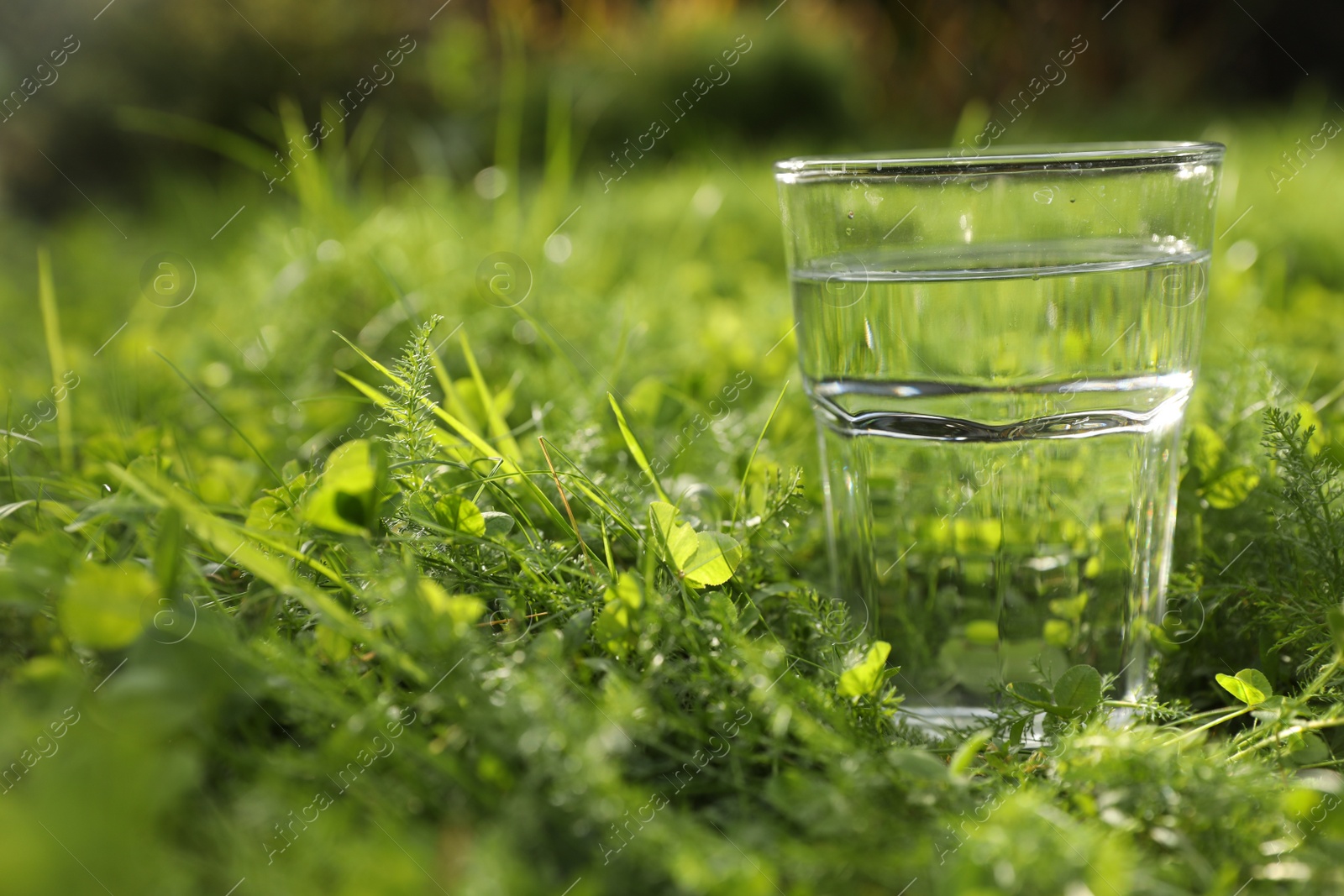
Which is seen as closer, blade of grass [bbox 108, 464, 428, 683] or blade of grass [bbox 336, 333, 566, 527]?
blade of grass [bbox 108, 464, 428, 683]

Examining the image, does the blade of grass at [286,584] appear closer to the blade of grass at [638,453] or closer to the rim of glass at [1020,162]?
the blade of grass at [638,453]

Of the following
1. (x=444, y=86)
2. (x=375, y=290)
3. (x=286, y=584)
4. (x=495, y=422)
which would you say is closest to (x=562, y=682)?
(x=286, y=584)

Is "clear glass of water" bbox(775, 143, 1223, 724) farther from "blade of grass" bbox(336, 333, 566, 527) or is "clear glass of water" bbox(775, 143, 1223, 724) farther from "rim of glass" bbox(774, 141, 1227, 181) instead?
"blade of grass" bbox(336, 333, 566, 527)

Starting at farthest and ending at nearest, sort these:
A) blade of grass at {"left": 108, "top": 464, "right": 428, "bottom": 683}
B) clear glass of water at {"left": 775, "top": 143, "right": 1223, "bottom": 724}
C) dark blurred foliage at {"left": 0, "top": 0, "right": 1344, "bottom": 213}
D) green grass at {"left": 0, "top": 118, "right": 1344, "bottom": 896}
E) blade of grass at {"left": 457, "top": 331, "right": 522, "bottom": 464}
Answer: dark blurred foliage at {"left": 0, "top": 0, "right": 1344, "bottom": 213}, blade of grass at {"left": 457, "top": 331, "right": 522, "bottom": 464}, clear glass of water at {"left": 775, "top": 143, "right": 1223, "bottom": 724}, blade of grass at {"left": 108, "top": 464, "right": 428, "bottom": 683}, green grass at {"left": 0, "top": 118, "right": 1344, "bottom": 896}

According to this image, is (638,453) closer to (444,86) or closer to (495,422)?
(495,422)

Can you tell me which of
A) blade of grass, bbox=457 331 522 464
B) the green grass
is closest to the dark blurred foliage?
blade of grass, bbox=457 331 522 464

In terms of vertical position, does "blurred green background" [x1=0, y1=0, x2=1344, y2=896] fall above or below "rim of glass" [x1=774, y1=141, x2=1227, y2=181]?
below

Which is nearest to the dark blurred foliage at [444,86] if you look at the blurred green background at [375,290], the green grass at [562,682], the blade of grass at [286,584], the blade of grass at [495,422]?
the blurred green background at [375,290]

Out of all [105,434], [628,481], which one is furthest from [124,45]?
[628,481]
